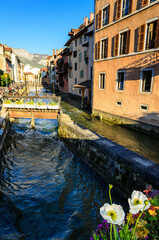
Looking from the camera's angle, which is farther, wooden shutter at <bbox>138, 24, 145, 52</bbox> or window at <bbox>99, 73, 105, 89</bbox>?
window at <bbox>99, 73, 105, 89</bbox>

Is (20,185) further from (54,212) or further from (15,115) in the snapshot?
(15,115)

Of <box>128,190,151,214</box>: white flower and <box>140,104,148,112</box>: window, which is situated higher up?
<box>140,104,148,112</box>: window

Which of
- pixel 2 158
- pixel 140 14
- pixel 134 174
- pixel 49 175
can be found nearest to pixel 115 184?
pixel 134 174

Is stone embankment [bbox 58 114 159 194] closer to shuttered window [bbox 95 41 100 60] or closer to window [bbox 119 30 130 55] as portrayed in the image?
window [bbox 119 30 130 55]

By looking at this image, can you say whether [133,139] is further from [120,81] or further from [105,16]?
[105,16]

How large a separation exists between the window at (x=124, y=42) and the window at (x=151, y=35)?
1837 mm

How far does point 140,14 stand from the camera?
1165 centimetres

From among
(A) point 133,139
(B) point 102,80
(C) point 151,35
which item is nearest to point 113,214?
(A) point 133,139

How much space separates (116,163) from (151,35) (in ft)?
32.4

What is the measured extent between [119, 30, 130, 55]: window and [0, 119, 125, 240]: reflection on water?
32.3ft

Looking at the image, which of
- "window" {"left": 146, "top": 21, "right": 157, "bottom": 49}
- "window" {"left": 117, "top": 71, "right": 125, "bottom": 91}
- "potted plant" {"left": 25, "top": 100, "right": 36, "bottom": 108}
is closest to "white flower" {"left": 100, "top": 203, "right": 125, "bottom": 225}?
"window" {"left": 146, "top": 21, "right": 157, "bottom": 49}

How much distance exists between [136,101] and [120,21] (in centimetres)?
724

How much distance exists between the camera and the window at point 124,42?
1286 centimetres

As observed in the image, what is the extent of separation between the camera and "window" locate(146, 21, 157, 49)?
11.0 m
